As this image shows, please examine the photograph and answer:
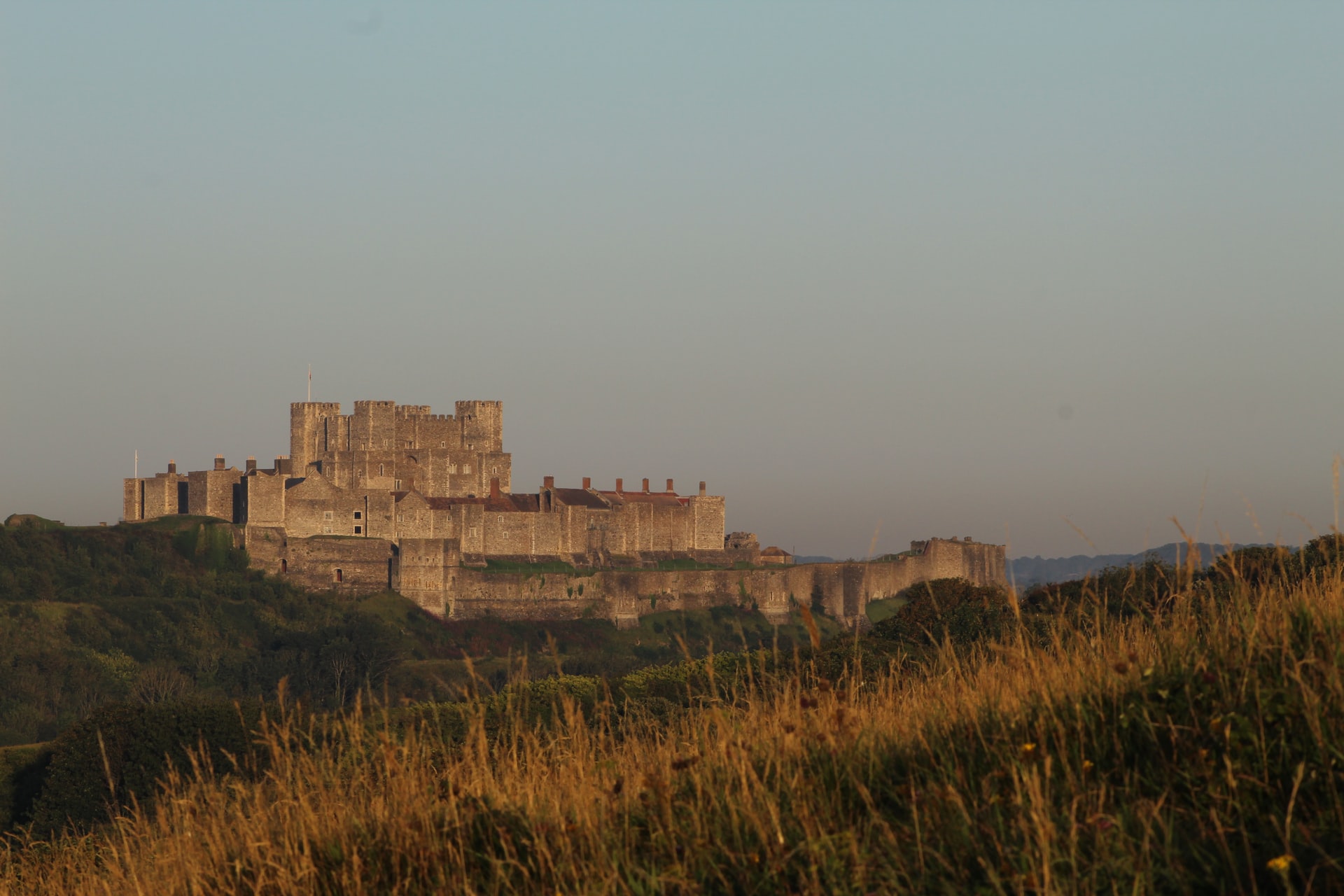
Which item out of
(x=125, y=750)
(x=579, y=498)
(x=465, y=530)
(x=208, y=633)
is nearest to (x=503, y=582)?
(x=465, y=530)

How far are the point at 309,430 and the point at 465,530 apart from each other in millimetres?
11273

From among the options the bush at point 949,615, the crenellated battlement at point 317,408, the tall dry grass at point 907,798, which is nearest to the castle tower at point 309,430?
the crenellated battlement at point 317,408

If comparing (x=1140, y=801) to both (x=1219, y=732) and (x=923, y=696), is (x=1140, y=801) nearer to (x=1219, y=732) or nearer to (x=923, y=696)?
(x=1219, y=732)

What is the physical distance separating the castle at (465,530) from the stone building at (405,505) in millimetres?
72

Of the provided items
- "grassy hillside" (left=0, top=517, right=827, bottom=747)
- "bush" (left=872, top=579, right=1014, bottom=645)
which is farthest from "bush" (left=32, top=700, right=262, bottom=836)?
"grassy hillside" (left=0, top=517, right=827, bottom=747)

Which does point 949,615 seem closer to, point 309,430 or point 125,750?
point 125,750

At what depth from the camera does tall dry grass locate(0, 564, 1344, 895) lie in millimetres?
3355

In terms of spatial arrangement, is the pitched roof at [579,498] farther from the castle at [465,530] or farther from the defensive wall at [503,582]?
the defensive wall at [503,582]

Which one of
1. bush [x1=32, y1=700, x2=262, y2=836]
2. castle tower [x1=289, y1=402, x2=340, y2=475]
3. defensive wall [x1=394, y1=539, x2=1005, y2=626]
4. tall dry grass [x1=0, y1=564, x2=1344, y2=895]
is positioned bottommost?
bush [x1=32, y1=700, x2=262, y2=836]

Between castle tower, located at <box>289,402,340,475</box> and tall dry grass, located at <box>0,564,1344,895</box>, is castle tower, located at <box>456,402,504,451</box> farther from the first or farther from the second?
tall dry grass, located at <box>0,564,1344,895</box>

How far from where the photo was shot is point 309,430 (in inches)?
2822

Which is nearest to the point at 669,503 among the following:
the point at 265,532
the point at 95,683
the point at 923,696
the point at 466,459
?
the point at 466,459

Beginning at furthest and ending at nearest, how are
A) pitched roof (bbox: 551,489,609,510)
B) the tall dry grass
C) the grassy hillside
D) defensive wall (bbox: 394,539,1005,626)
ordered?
1. pitched roof (bbox: 551,489,609,510)
2. defensive wall (bbox: 394,539,1005,626)
3. the grassy hillside
4. the tall dry grass

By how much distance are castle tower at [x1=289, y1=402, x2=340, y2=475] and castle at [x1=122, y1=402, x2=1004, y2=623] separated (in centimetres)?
8
